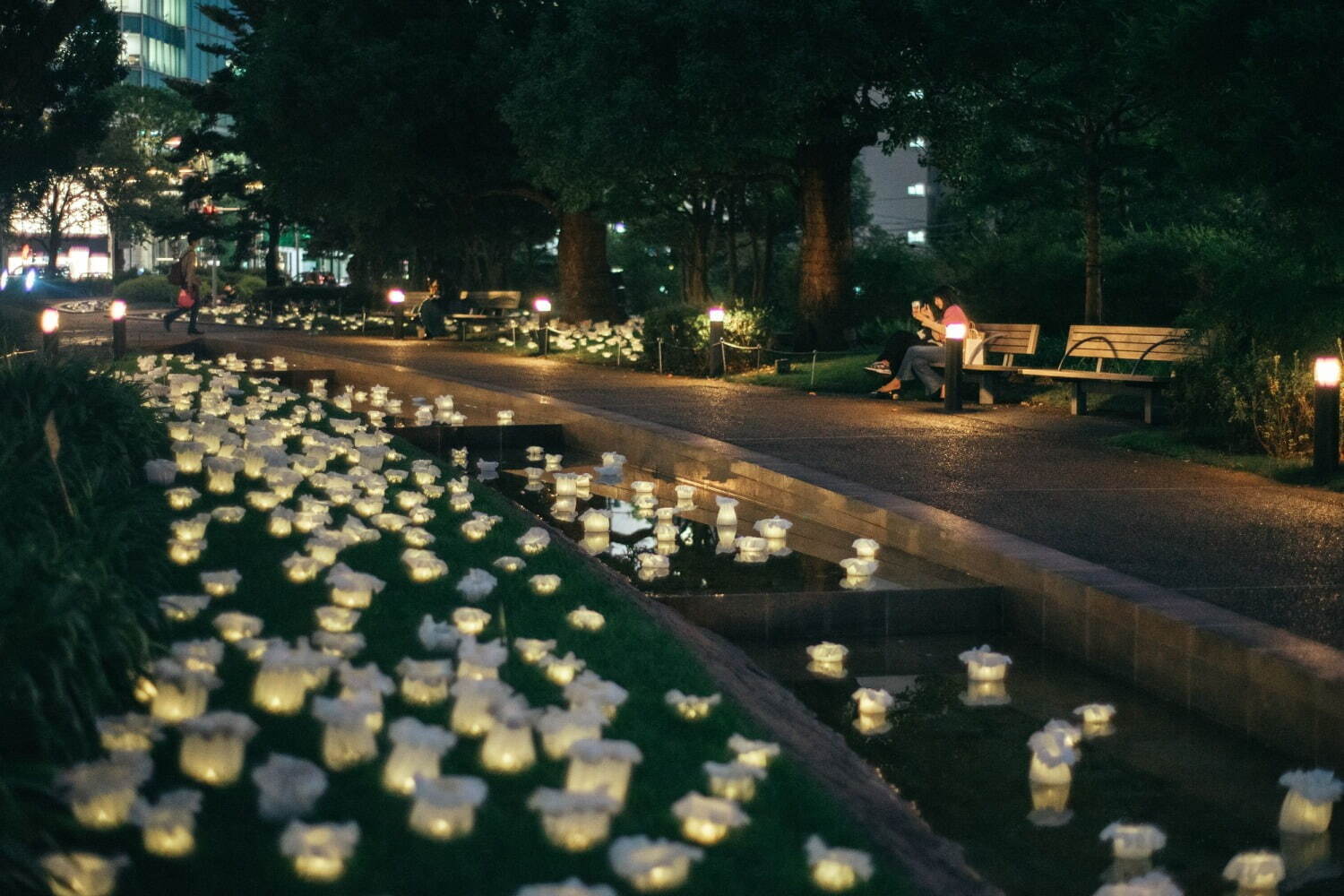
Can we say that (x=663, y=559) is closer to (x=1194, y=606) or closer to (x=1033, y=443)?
(x=1194, y=606)

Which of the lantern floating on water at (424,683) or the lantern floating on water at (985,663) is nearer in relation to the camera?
the lantern floating on water at (424,683)

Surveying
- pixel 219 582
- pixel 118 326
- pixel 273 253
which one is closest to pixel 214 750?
pixel 219 582

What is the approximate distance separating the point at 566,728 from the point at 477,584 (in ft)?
5.86

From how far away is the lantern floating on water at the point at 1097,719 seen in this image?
Result: 5.94 m

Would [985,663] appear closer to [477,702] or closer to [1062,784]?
[1062,784]

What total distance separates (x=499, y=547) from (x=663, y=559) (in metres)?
0.92

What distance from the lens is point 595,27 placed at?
22.0m

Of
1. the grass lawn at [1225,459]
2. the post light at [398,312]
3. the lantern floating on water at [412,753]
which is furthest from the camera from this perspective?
the post light at [398,312]

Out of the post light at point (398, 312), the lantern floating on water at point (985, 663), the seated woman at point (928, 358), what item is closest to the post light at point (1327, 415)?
the lantern floating on water at point (985, 663)

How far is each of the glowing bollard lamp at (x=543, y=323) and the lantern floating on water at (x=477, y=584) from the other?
20.7 meters

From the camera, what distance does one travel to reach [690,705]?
4719mm

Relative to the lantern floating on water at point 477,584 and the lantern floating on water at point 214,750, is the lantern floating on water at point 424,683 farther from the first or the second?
the lantern floating on water at point 477,584

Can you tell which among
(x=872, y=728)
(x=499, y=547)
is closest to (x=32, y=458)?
(x=499, y=547)

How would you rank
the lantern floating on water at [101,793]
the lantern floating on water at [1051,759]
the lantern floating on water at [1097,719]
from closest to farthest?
1. the lantern floating on water at [101,793]
2. the lantern floating on water at [1051,759]
3. the lantern floating on water at [1097,719]
